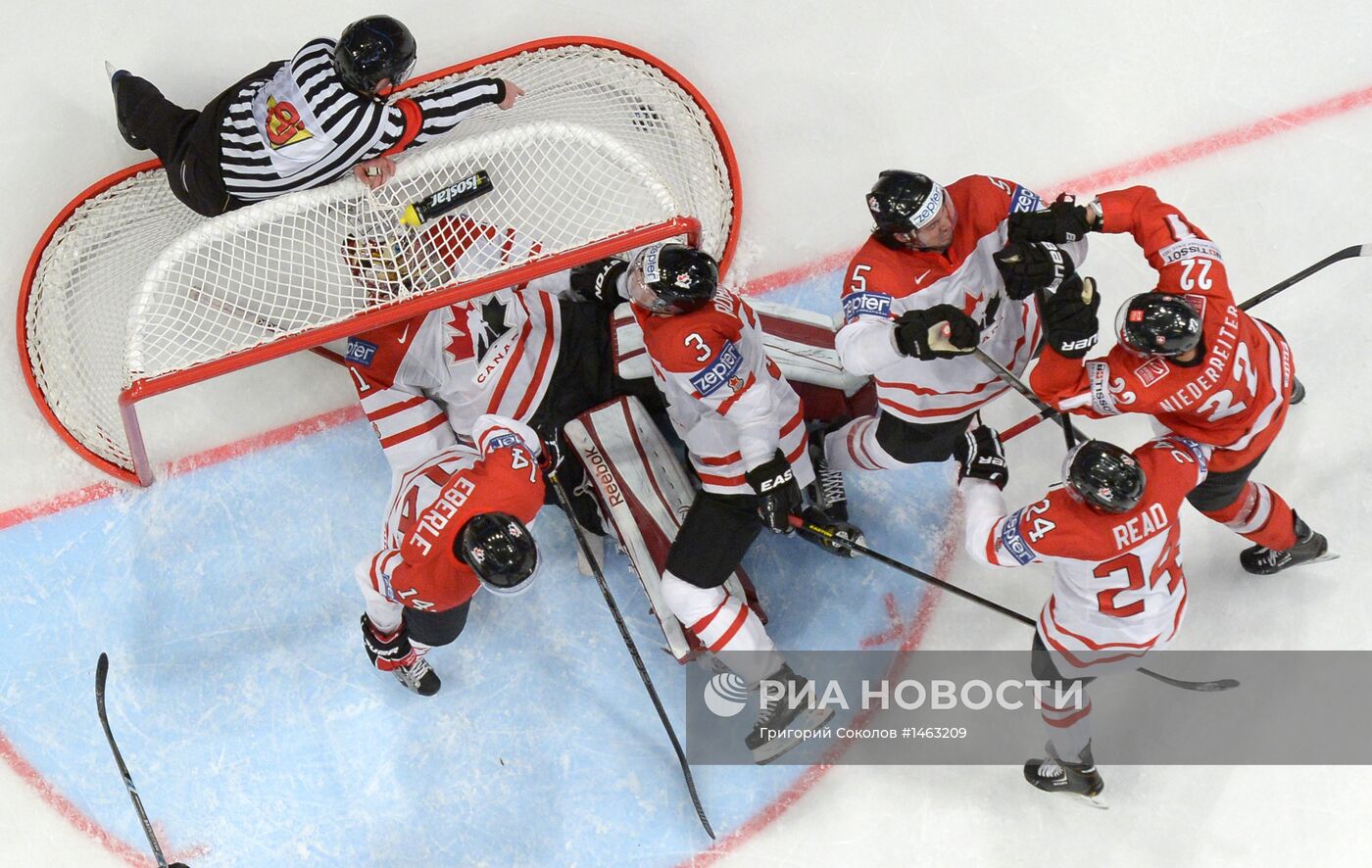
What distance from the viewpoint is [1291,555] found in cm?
364

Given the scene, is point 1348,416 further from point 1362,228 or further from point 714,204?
point 714,204

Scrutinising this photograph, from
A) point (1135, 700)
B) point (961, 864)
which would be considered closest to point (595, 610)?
point (961, 864)

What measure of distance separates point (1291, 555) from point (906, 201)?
191 cm

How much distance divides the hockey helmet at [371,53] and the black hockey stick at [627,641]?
4.15 ft

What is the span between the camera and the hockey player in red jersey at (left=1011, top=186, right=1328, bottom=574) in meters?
2.73

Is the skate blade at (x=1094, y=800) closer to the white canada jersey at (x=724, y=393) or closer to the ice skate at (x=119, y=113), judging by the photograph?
the white canada jersey at (x=724, y=393)

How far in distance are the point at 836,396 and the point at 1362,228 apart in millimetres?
1996

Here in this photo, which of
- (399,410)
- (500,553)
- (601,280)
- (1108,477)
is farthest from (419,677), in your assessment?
(1108,477)

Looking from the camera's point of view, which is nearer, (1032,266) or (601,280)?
(1032,266)

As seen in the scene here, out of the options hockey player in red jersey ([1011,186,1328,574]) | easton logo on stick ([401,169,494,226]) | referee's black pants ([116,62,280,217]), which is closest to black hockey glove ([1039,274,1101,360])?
hockey player in red jersey ([1011,186,1328,574])

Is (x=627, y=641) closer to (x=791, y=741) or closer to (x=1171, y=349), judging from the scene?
(x=791, y=741)

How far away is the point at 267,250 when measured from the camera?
3607 mm

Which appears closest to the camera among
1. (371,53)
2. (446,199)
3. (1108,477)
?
(1108,477)

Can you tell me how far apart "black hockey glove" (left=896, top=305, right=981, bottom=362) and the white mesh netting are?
803 millimetres
